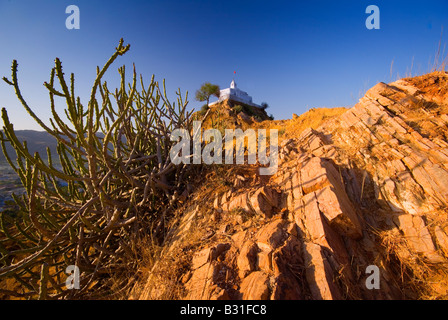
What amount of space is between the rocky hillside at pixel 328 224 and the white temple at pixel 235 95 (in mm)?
23018

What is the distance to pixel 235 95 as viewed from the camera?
26.5 meters

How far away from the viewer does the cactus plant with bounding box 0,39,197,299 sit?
1.82 m

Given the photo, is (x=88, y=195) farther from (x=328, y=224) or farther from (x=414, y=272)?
(x=414, y=272)

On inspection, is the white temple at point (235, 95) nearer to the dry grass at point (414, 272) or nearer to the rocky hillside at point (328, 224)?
the rocky hillside at point (328, 224)

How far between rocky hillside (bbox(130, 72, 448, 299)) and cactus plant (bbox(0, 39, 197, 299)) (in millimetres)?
749

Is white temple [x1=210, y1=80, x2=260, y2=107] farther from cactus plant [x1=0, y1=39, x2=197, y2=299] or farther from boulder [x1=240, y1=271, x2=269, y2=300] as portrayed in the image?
boulder [x1=240, y1=271, x2=269, y2=300]

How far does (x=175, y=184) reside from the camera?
3.88m

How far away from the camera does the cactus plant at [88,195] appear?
5.97 feet

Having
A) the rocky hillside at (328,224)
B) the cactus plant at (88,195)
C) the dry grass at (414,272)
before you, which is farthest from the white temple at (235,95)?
the dry grass at (414,272)

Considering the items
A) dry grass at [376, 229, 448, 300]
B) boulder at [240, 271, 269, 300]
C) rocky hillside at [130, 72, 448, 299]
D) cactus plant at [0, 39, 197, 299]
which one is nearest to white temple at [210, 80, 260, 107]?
cactus plant at [0, 39, 197, 299]

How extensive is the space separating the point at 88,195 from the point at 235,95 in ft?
85.7

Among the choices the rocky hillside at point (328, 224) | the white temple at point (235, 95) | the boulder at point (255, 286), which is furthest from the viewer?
the white temple at point (235, 95)
